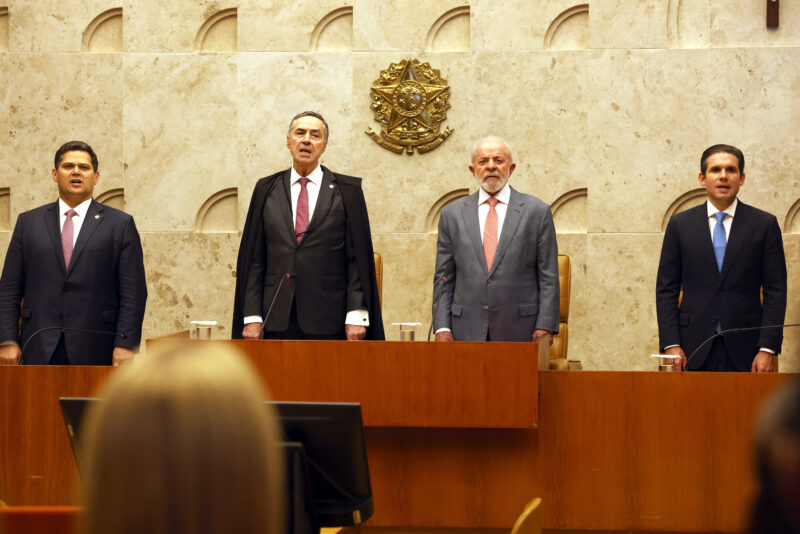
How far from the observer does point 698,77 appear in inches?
222

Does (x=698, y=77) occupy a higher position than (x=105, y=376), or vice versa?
(x=698, y=77)

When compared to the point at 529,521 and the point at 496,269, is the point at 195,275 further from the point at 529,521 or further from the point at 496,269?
the point at 529,521

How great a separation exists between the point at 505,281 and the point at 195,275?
2372 millimetres

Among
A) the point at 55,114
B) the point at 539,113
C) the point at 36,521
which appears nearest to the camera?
the point at 36,521

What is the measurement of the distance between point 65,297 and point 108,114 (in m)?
2.06

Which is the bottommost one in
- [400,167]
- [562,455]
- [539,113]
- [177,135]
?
[562,455]

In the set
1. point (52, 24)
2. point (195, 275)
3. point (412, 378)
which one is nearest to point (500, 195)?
point (412, 378)

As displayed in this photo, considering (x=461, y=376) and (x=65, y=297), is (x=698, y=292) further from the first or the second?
(x=65, y=297)

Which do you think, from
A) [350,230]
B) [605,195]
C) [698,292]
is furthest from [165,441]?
[605,195]

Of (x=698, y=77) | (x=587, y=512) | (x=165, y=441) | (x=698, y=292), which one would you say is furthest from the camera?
(x=698, y=77)

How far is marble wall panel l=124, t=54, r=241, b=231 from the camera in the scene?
231 inches

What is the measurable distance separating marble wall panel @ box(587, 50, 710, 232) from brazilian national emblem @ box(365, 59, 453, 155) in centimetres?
89

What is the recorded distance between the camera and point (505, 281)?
4.16 m

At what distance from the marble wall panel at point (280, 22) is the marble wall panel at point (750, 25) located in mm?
2151
